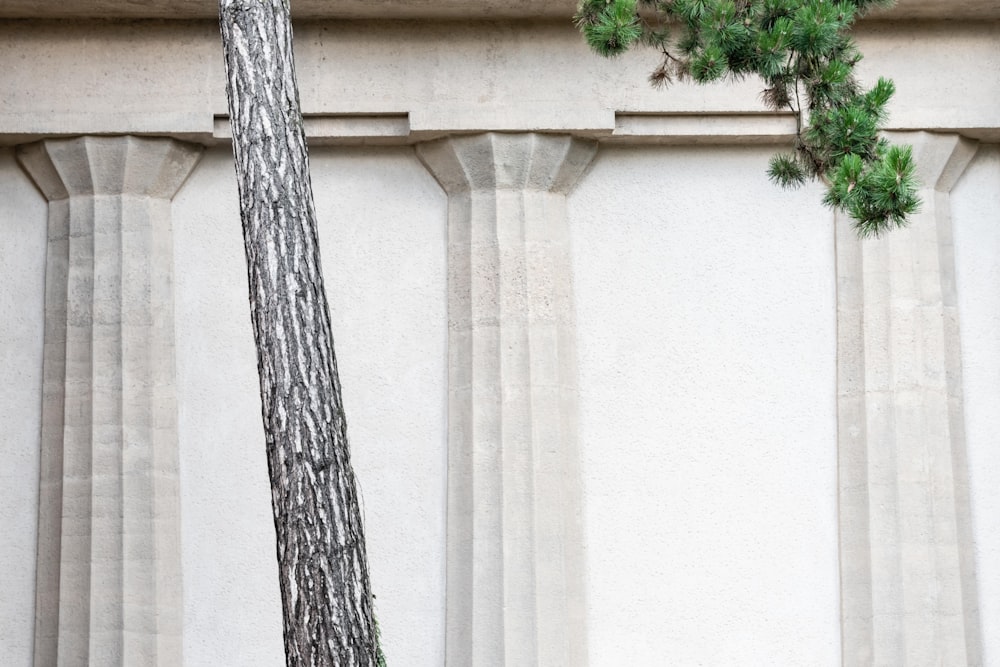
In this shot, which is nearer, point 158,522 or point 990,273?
point 158,522

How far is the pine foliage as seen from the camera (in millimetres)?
7125

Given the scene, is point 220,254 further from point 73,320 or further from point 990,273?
point 990,273

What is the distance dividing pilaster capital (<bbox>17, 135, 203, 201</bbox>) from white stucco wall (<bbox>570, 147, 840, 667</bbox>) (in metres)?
3.03

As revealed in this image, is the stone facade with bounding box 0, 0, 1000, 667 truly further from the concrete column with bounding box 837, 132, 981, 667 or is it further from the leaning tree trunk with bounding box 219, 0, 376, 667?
the leaning tree trunk with bounding box 219, 0, 376, 667

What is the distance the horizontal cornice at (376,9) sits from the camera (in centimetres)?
1060

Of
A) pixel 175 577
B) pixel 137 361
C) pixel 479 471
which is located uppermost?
pixel 137 361

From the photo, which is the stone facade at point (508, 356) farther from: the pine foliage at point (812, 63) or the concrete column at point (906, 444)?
the pine foliage at point (812, 63)

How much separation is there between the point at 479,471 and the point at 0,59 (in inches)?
177

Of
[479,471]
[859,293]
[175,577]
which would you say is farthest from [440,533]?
[859,293]

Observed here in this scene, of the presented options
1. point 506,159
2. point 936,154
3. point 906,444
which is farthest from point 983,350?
point 506,159

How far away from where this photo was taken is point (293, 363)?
21.8 ft

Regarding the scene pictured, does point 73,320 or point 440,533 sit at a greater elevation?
point 73,320

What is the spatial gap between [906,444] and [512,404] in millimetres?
2841

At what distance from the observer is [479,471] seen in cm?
1077
